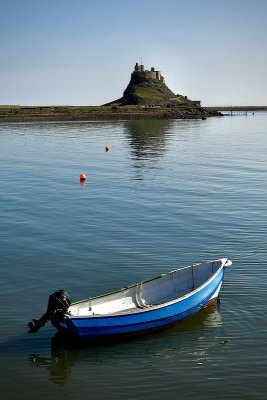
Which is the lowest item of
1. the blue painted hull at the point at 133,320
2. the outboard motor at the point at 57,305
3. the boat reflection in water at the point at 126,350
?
the boat reflection in water at the point at 126,350

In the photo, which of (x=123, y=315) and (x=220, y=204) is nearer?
(x=123, y=315)

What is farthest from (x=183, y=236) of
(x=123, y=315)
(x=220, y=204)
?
(x=123, y=315)

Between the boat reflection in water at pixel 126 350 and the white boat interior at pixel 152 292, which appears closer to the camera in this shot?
the boat reflection in water at pixel 126 350

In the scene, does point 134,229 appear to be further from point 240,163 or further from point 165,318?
point 240,163

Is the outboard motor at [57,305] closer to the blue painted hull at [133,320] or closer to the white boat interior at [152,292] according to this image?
the blue painted hull at [133,320]

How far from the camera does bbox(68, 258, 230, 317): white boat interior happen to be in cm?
1770

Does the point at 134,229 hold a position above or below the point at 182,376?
above

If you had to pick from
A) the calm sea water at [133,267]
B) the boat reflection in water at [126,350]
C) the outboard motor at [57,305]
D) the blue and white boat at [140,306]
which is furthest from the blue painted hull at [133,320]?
the calm sea water at [133,267]

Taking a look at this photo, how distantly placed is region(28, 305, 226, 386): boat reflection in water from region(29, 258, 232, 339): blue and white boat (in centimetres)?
41

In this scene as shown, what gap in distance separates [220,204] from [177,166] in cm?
2450

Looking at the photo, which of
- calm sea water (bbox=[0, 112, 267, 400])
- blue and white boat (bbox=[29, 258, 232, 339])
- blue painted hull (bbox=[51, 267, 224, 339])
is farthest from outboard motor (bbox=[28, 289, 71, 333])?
calm sea water (bbox=[0, 112, 267, 400])

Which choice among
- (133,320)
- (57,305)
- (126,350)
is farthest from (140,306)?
(57,305)

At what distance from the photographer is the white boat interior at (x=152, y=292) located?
17.7 m

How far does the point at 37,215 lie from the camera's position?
115 ft
